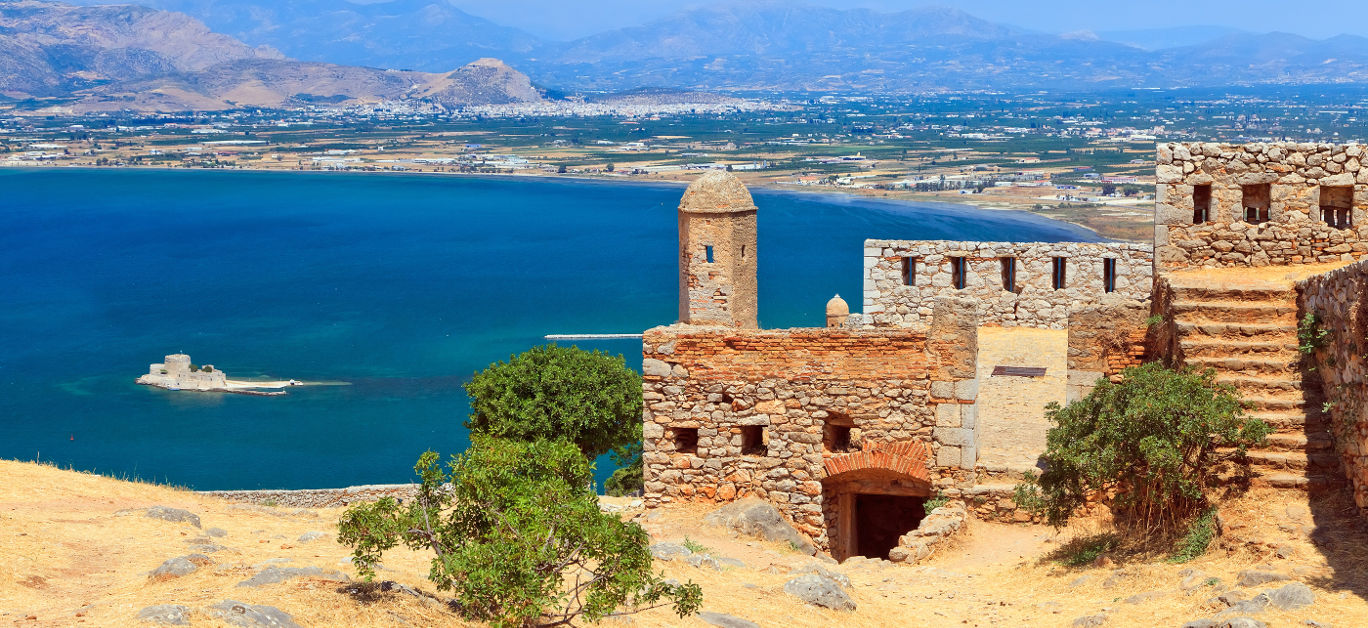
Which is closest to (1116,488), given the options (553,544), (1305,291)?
(1305,291)

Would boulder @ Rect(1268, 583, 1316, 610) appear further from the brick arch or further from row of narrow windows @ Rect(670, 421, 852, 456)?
row of narrow windows @ Rect(670, 421, 852, 456)

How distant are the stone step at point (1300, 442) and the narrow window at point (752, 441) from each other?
476 cm

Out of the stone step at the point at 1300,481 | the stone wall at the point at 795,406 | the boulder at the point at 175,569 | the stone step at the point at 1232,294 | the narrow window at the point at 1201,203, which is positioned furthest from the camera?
the narrow window at the point at 1201,203

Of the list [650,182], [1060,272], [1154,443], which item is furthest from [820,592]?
[650,182]

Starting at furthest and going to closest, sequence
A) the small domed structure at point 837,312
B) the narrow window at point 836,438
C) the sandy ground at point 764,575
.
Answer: the small domed structure at point 837,312, the narrow window at point 836,438, the sandy ground at point 764,575

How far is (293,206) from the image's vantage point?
151 meters

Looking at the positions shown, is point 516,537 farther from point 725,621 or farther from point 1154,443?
point 1154,443

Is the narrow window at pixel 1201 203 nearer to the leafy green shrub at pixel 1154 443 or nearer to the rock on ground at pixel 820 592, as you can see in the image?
the leafy green shrub at pixel 1154 443

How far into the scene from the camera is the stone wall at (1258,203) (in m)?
14.7

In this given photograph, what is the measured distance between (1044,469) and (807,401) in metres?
2.49

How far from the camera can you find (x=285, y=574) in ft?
31.4

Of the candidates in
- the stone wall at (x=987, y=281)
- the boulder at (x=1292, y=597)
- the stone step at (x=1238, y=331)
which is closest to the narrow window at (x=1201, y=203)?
the stone step at (x=1238, y=331)

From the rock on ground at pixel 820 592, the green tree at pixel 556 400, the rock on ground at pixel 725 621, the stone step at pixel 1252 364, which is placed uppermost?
the stone step at pixel 1252 364

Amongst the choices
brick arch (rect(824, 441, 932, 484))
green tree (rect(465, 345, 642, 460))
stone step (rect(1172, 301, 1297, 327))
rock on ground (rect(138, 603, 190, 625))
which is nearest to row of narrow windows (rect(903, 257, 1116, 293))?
brick arch (rect(824, 441, 932, 484))
